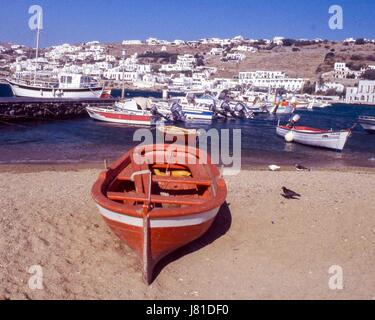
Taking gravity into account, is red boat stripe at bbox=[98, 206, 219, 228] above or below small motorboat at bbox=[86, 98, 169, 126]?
below

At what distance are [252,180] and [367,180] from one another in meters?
3.88

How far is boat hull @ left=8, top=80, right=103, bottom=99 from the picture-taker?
1930 inches

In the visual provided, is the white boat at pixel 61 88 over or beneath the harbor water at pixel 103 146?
over

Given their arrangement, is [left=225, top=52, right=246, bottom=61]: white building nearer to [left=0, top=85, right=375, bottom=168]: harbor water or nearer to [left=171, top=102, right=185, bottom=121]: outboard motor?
[left=171, top=102, right=185, bottom=121]: outboard motor

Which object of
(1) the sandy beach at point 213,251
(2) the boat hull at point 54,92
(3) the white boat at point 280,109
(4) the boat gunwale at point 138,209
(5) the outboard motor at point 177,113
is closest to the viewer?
(1) the sandy beach at point 213,251

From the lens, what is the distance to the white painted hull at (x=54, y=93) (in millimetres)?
49091

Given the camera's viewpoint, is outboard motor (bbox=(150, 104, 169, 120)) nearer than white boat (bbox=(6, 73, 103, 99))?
Yes

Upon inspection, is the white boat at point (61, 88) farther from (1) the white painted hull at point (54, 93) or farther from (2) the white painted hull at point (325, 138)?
(2) the white painted hull at point (325, 138)

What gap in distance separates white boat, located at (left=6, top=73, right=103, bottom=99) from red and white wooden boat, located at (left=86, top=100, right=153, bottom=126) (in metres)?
15.9

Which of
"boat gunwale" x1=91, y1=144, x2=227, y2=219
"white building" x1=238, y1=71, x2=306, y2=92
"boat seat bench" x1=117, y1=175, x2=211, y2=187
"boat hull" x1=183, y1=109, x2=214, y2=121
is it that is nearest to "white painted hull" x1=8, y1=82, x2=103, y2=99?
"boat hull" x1=183, y1=109, x2=214, y2=121

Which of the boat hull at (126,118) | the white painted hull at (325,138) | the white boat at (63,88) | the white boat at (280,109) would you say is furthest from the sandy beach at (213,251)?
the white boat at (280,109)

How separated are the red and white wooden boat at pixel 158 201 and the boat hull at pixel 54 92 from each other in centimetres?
4207

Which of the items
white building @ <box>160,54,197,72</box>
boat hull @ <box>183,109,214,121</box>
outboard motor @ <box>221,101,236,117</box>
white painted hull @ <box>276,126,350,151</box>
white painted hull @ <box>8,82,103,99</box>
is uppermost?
white building @ <box>160,54,197,72</box>

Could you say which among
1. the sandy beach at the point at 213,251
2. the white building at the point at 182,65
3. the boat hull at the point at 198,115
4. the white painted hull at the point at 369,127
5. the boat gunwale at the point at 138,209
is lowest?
the sandy beach at the point at 213,251
